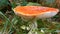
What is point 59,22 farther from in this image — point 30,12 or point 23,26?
point 30,12

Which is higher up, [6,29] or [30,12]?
[30,12]

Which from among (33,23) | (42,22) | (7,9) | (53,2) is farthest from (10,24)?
(53,2)

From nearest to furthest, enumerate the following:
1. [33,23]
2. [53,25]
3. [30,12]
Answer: [30,12]
[33,23]
[53,25]

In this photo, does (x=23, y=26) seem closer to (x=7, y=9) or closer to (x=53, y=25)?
(x=53, y=25)

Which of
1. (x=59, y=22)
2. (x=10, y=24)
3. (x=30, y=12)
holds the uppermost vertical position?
(x=30, y=12)

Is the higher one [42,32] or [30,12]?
[30,12]

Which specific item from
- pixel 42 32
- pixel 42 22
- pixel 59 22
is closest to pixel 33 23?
pixel 42 32

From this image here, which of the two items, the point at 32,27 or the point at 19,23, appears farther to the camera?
the point at 19,23

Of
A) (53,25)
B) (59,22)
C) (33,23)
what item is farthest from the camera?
(59,22)

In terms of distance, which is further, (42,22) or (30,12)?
(42,22)
